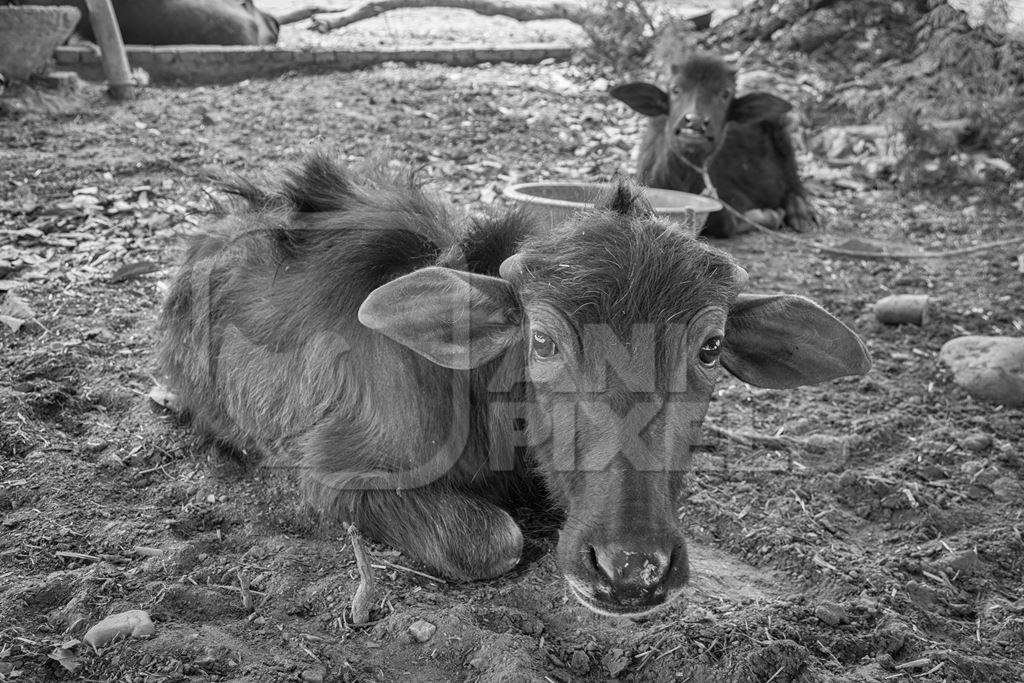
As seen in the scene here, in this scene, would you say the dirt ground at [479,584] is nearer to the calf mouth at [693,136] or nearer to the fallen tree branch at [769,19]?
the calf mouth at [693,136]

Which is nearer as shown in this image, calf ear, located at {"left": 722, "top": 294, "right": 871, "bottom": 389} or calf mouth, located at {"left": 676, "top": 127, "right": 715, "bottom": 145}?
calf ear, located at {"left": 722, "top": 294, "right": 871, "bottom": 389}

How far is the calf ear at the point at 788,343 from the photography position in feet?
10.9

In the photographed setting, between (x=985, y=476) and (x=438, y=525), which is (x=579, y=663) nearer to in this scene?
(x=438, y=525)

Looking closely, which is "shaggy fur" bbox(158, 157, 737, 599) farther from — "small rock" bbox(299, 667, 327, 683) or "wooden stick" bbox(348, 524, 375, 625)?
"small rock" bbox(299, 667, 327, 683)

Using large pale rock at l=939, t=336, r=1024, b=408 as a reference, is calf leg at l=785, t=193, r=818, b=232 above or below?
below

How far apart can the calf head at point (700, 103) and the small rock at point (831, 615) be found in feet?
17.4

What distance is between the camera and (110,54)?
950 centimetres

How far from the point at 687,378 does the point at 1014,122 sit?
882 cm

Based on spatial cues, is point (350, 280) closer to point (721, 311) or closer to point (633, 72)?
point (721, 311)

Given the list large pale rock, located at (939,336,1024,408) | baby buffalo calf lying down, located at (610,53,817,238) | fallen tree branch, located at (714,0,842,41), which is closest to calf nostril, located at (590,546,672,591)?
large pale rock, located at (939,336,1024,408)

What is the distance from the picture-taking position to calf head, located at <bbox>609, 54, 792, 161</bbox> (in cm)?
784

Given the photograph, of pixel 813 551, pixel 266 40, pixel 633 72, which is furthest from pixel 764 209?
pixel 266 40

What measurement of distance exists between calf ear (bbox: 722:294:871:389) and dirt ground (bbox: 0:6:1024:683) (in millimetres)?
746

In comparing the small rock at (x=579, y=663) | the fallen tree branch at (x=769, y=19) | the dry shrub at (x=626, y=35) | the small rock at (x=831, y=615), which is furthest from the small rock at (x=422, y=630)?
the fallen tree branch at (x=769, y=19)
